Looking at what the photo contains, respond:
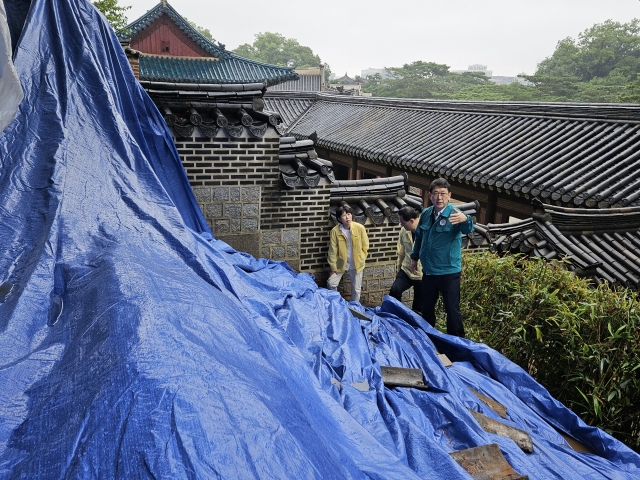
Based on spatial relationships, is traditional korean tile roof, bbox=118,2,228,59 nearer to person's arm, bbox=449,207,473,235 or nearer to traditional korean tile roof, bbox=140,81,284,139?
traditional korean tile roof, bbox=140,81,284,139

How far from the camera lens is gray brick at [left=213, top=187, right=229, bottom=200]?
624 centimetres

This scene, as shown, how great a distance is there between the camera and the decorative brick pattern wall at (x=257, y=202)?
616 cm

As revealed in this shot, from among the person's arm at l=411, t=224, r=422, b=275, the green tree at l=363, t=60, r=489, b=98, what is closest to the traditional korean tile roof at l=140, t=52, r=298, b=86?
the person's arm at l=411, t=224, r=422, b=275

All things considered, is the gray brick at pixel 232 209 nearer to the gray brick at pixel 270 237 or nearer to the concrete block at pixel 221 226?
the concrete block at pixel 221 226

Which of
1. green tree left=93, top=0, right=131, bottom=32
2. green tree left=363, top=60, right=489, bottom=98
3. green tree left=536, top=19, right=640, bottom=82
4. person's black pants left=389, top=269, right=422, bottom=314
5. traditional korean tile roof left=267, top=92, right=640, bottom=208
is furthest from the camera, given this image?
green tree left=363, top=60, right=489, bottom=98

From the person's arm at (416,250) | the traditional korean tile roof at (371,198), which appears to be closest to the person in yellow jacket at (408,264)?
the person's arm at (416,250)

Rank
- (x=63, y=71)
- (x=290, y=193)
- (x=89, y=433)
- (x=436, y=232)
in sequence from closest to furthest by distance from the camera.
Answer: (x=89, y=433) < (x=63, y=71) < (x=436, y=232) < (x=290, y=193)

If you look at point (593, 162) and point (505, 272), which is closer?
point (505, 272)

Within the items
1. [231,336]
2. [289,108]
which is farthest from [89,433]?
[289,108]

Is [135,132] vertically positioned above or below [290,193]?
above

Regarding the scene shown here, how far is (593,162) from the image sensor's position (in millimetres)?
9492

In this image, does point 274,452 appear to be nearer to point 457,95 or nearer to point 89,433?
point 89,433

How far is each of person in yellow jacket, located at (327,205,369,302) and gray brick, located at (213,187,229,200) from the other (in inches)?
51.7

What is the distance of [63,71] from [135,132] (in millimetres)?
904
